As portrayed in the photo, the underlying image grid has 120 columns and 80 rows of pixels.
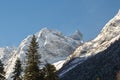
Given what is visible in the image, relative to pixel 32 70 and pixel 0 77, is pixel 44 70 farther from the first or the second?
pixel 0 77

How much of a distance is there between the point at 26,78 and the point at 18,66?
719cm

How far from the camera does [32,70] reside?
135 ft

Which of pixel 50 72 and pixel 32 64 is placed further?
pixel 50 72

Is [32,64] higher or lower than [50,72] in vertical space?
higher

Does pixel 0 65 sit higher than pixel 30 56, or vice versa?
pixel 0 65

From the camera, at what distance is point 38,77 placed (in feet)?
135

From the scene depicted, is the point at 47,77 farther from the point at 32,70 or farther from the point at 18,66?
the point at 18,66

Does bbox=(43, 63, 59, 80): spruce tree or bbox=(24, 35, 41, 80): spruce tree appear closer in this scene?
bbox=(24, 35, 41, 80): spruce tree

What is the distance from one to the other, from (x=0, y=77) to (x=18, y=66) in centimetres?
296

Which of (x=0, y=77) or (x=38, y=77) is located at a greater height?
(x=0, y=77)

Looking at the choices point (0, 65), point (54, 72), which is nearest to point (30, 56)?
point (54, 72)

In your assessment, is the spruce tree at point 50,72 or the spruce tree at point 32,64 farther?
the spruce tree at point 50,72

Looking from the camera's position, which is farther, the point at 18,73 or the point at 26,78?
the point at 18,73

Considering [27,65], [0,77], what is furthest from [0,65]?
[27,65]
